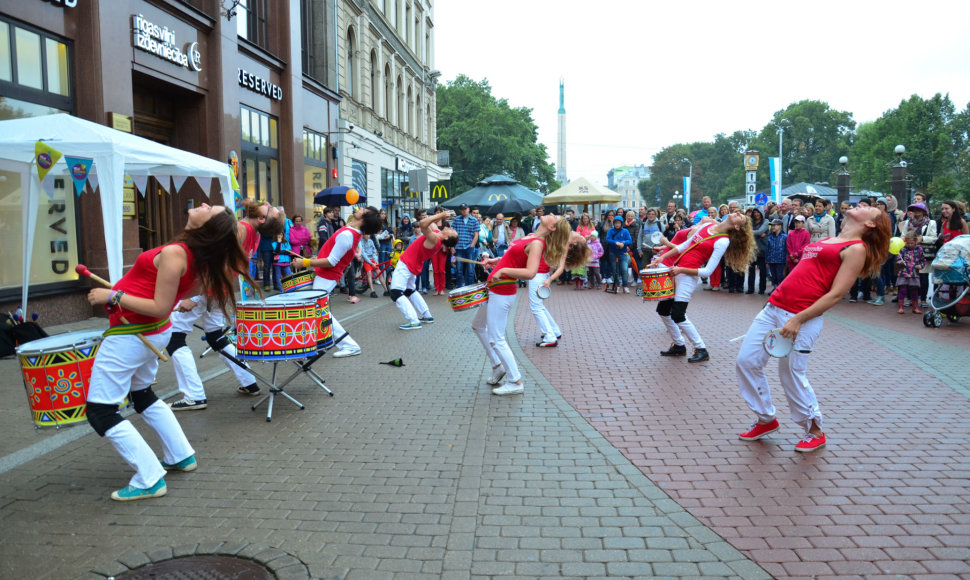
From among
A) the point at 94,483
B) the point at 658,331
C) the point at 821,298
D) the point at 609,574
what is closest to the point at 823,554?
the point at 609,574

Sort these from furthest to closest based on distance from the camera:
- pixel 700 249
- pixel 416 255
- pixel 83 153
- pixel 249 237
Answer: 1. pixel 416 255
2. pixel 700 249
3. pixel 83 153
4. pixel 249 237

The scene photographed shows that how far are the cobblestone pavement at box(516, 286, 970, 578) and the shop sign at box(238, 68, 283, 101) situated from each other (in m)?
12.2

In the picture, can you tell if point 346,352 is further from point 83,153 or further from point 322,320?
point 83,153

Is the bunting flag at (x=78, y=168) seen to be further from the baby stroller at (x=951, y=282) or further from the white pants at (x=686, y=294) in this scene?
the baby stroller at (x=951, y=282)

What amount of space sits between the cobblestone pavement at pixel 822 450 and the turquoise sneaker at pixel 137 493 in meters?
3.19

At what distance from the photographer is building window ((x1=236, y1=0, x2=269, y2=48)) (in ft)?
60.6

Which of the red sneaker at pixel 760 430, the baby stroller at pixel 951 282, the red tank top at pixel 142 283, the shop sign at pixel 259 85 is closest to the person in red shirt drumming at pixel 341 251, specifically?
the red tank top at pixel 142 283

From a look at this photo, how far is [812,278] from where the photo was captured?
16.9ft

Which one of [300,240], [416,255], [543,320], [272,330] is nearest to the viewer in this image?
[272,330]

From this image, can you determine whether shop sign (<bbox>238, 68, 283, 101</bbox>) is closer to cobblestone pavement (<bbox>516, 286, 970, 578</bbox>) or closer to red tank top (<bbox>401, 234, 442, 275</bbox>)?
red tank top (<bbox>401, 234, 442, 275</bbox>)

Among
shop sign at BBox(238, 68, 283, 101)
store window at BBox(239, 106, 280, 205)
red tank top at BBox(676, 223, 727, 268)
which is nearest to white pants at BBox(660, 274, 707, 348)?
red tank top at BBox(676, 223, 727, 268)

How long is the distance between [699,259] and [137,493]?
650 cm

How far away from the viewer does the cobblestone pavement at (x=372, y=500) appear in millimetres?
3572

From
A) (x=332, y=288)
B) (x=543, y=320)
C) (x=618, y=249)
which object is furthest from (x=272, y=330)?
(x=618, y=249)
